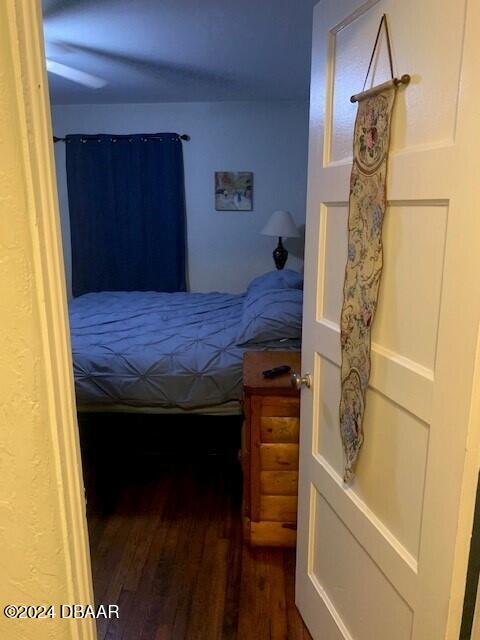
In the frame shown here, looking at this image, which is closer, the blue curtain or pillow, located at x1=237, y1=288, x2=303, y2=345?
pillow, located at x1=237, y1=288, x2=303, y2=345

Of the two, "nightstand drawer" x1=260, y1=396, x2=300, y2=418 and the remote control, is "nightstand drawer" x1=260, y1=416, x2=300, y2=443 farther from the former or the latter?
the remote control

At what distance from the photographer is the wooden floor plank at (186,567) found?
5.54 feet

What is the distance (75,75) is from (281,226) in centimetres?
196

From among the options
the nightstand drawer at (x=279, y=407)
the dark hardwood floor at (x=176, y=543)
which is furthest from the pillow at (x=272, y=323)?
the nightstand drawer at (x=279, y=407)

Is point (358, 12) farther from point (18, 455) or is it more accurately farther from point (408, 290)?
point (18, 455)

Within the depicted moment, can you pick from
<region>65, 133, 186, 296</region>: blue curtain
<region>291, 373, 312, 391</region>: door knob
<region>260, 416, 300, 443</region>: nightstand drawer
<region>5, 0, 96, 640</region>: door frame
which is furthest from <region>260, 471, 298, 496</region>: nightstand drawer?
<region>65, 133, 186, 296</region>: blue curtain

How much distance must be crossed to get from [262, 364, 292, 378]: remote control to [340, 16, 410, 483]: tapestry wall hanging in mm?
680

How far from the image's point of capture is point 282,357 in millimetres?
2211

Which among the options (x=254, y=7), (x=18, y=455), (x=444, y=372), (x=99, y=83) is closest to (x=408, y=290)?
(x=444, y=372)

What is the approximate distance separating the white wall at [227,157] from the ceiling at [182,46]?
297 millimetres

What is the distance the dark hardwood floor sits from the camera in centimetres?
171

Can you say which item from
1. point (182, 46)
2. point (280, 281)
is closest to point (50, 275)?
point (182, 46)

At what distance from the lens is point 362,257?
3.77 feet

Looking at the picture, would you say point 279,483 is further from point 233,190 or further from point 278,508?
point 233,190
